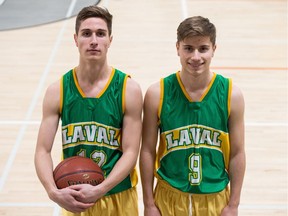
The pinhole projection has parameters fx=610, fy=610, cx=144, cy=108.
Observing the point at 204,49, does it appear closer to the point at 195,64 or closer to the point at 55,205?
the point at 195,64

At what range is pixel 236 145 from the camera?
143 inches

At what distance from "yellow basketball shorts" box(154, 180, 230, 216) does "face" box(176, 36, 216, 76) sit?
757 millimetres

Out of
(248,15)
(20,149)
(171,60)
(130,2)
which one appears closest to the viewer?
(20,149)

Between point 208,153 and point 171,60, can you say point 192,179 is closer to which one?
point 208,153

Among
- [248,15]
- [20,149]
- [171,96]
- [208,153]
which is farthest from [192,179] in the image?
[248,15]

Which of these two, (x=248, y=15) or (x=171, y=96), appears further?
(x=248, y=15)

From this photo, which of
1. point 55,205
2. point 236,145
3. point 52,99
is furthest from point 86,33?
point 55,205

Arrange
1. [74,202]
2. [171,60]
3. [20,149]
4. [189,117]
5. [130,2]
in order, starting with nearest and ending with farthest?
[74,202] → [189,117] → [20,149] → [171,60] → [130,2]

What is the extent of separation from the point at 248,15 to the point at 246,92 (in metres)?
3.96

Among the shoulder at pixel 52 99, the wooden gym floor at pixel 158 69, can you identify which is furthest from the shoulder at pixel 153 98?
the wooden gym floor at pixel 158 69

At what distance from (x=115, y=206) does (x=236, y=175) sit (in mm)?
789

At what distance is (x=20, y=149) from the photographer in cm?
672

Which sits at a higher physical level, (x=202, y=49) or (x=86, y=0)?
(x=86, y=0)

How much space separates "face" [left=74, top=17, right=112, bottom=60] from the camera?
3473mm
